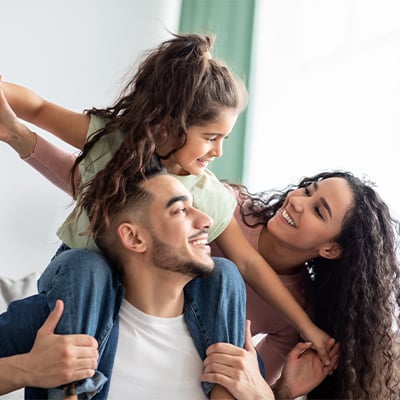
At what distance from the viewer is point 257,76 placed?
2.84 m

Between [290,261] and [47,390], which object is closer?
[47,390]

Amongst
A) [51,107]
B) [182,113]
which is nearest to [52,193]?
[51,107]

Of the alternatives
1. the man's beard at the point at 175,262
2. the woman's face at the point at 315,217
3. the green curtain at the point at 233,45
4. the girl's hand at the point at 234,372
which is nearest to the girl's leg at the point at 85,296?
the man's beard at the point at 175,262

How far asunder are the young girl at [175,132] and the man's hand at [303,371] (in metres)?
0.03

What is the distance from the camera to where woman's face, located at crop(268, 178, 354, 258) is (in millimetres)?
1762

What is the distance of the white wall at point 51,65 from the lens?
2.69m

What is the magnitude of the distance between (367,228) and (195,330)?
554 mm

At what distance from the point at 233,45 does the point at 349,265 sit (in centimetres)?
144

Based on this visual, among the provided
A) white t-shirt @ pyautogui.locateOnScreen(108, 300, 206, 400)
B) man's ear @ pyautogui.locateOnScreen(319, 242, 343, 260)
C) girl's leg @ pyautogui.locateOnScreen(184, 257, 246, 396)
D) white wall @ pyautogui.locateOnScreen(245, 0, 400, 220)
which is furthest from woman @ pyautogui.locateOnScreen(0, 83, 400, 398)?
white wall @ pyautogui.locateOnScreen(245, 0, 400, 220)

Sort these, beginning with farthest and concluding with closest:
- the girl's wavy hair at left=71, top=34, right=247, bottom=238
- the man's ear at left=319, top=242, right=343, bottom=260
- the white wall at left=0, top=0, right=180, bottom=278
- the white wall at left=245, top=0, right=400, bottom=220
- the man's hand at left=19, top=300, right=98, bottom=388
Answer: the white wall at left=0, top=0, right=180, bottom=278 → the white wall at left=245, top=0, right=400, bottom=220 → the man's ear at left=319, top=242, right=343, bottom=260 → the girl's wavy hair at left=71, top=34, right=247, bottom=238 → the man's hand at left=19, top=300, right=98, bottom=388

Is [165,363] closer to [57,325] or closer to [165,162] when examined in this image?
[57,325]

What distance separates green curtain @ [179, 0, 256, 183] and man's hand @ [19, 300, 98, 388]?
154 cm

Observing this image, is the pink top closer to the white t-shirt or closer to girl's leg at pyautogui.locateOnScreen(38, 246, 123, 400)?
the white t-shirt

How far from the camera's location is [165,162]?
170 centimetres
